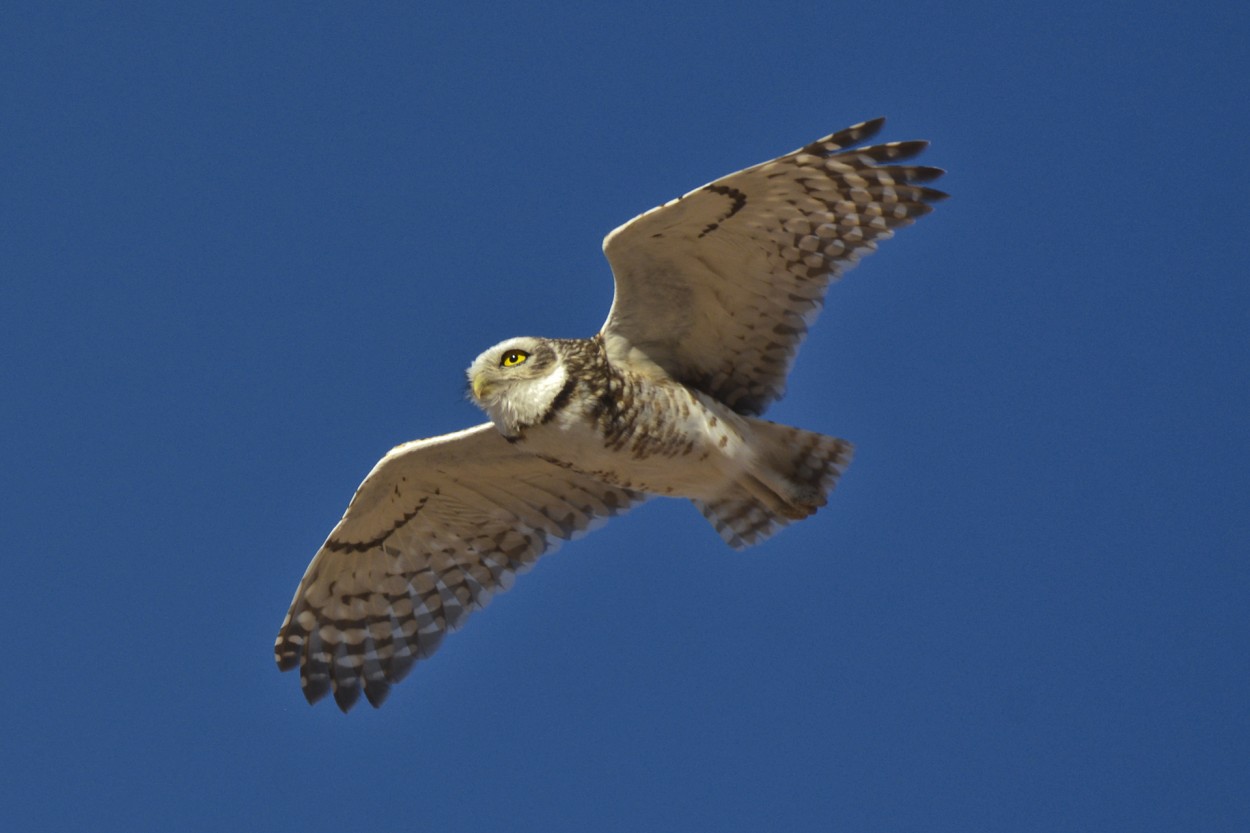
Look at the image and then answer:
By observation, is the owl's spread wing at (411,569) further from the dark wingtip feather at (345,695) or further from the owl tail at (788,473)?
the owl tail at (788,473)

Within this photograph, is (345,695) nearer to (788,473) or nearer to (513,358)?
(513,358)

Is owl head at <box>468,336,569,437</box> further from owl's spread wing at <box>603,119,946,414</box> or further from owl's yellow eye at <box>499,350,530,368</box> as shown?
owl's spread wing at <box>603,119,946,414</box>

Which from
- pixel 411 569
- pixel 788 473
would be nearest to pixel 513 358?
pixel 788 473

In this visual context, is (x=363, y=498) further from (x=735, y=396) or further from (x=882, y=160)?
(x=882, y=160)

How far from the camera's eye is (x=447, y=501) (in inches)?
396

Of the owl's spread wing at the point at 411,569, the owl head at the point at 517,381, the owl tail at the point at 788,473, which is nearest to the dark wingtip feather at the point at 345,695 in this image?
the owl's spread wing at the point at 411,569

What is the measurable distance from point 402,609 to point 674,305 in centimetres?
256

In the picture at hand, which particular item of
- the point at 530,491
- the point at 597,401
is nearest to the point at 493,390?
the point at 597,401

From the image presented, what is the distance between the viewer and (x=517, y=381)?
882cm

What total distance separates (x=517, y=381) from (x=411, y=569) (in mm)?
1947

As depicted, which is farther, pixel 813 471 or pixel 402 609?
pixel 402 609

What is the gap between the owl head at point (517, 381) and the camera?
28.5ft

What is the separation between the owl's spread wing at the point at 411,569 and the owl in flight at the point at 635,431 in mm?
10

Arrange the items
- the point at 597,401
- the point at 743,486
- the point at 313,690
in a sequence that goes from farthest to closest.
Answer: the point at 313,690 → the point at 743,486 → the point at 597,401
